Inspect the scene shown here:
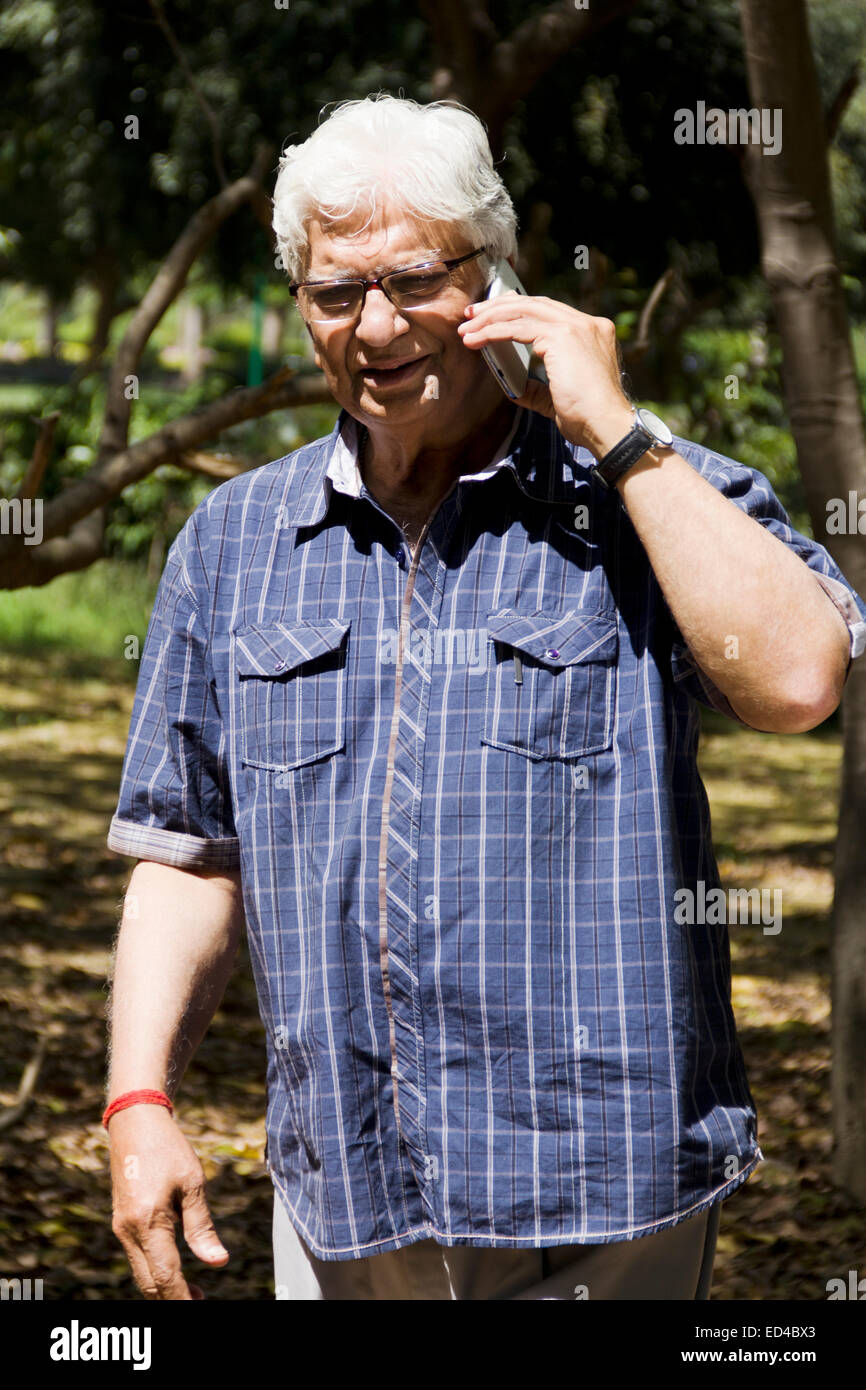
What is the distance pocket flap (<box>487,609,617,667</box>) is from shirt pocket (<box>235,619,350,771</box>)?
22cm

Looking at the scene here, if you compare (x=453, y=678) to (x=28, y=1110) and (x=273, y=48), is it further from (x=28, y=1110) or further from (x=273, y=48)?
(x=273, y=48)

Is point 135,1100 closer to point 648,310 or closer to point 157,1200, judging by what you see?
point 157,1200

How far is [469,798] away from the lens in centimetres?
190

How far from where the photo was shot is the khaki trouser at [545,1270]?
1919 mm

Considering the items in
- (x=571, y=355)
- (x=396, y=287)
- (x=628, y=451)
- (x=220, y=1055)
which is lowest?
(x=220, y=1055)

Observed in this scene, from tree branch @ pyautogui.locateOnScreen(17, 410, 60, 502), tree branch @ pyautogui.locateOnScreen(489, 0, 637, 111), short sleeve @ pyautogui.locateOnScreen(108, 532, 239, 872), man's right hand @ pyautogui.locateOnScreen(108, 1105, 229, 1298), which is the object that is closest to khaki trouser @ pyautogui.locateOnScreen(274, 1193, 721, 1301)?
man's right hand @ pyautogui.locateOnScreen(108, 1105, 229, 1298)

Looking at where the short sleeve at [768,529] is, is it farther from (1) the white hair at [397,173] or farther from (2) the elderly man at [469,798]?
(1) the white hair at [397,173]

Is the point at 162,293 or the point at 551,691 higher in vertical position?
the point at 162,293

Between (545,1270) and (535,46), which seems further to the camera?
(535,46)

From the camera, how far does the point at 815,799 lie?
984 centimetres

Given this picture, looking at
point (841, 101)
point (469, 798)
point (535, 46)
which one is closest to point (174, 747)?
point (469, 798)

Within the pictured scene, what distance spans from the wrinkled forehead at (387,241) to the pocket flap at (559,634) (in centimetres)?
47

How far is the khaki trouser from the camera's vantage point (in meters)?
1.92

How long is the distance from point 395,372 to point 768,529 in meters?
0.53
